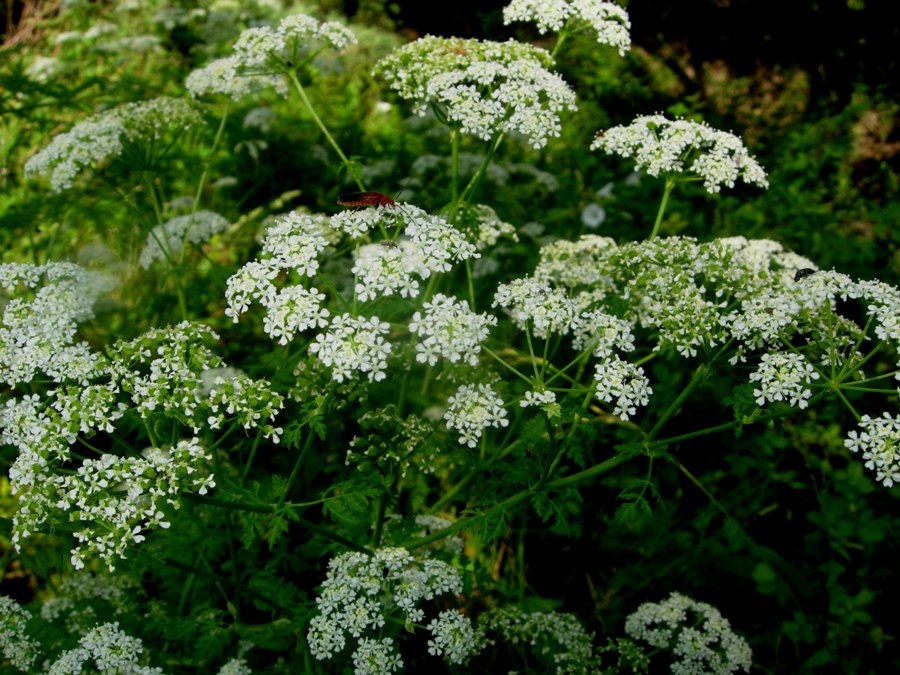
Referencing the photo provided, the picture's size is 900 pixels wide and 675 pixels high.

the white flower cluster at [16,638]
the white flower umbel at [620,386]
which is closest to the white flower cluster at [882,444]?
the white flower umbel at [620,386]

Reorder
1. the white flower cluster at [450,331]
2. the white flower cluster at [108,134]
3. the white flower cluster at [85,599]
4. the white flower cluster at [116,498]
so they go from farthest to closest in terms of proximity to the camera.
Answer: the white flower cluster at [108,134]
the white flower cluster at [85,599]
the white flower cluster at [450,331]
the white flower cluster at [116,498]

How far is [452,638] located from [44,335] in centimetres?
232

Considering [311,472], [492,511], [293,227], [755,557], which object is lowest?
[755,557]

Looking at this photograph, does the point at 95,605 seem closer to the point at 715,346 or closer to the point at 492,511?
the point at 492,511

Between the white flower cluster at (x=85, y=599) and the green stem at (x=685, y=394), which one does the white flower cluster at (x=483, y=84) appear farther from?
the white flower cluster at (x=85, y=599)

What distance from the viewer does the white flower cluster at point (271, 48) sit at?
15.2 feet

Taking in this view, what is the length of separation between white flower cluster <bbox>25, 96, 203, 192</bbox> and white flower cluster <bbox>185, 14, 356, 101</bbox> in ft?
0.97

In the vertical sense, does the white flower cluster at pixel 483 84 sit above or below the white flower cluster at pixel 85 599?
above

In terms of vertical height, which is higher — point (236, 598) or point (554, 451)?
point (554, 451)

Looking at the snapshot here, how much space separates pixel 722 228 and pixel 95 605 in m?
6.30

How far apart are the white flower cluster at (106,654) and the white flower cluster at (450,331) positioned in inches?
73.1

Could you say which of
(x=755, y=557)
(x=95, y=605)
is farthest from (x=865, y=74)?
(x=95, y=605)

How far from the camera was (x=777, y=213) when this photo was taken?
24.0 feet

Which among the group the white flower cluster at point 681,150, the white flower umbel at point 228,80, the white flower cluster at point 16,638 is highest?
the white flower umbel at point 228,80
